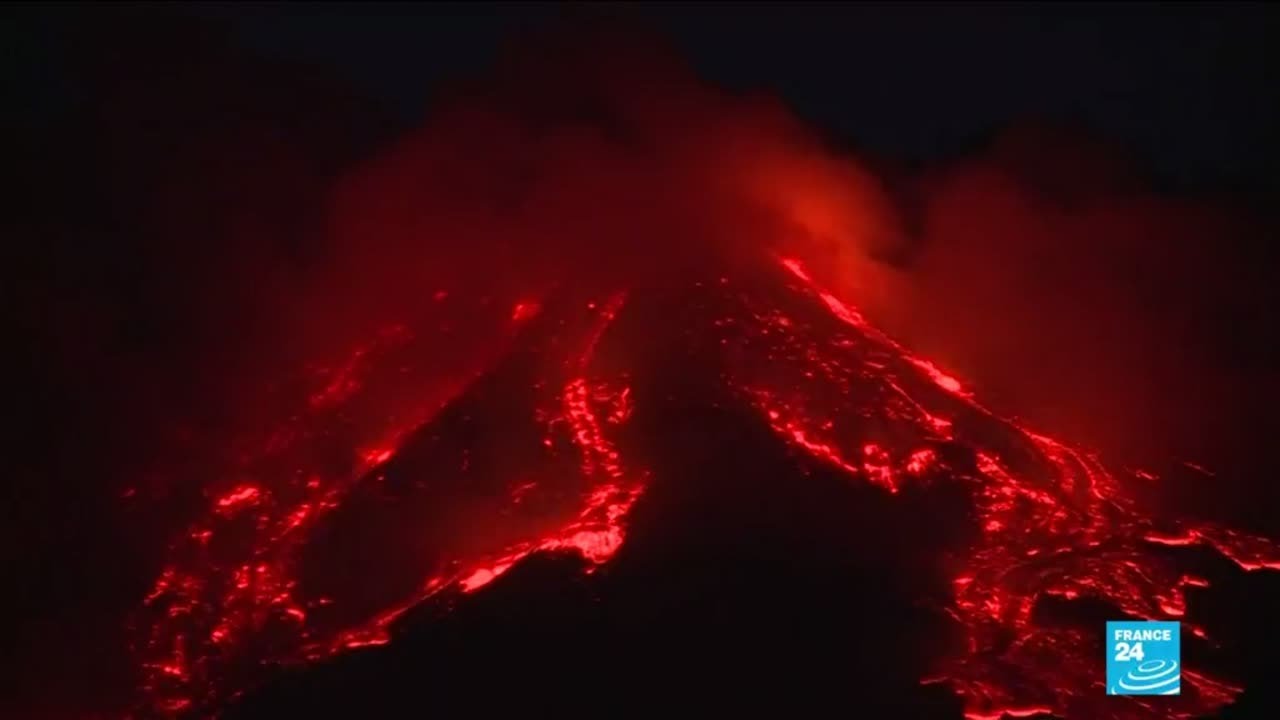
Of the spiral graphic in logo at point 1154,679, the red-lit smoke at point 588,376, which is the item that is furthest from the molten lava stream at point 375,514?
the spiral graphic in logo at point 1154,679

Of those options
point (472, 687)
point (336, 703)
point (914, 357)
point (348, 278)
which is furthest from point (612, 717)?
point (348, 278)

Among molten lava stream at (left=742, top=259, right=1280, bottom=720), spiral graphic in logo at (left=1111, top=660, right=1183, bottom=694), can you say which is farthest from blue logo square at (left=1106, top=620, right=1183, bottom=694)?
molten lava stream at (left=742, top=259, right=1280, bottom=720)

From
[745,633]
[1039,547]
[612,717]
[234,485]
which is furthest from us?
[234,485]

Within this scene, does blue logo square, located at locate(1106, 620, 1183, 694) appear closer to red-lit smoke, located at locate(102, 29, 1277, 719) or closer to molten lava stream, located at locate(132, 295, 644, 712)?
red-lit smoke, located at locate(102, 29, 1277, 719)

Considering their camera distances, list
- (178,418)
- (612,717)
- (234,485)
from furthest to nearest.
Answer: (178,418)
(234,485)
(612,717)

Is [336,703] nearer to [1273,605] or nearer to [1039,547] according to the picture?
[1039,547]

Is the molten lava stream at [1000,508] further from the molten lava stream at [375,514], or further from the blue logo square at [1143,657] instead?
the molten lava stream at [375,514]

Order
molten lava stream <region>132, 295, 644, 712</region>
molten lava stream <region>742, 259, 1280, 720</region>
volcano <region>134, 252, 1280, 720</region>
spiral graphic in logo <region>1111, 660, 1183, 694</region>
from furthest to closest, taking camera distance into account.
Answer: molten lava stream <region>132, 295, 644, 712</region> < volcano <region>134, 252, 1280, 720</region> < molten lava stream <region>742, 259, 1280, 720</region> < spiral graphic in logo <region>1111, 660, 1183, 694</region>
